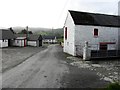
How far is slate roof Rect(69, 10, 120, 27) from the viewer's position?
2689 centimetres

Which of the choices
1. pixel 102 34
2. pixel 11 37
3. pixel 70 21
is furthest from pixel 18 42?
pixel 102 34

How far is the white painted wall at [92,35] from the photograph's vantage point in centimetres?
2633

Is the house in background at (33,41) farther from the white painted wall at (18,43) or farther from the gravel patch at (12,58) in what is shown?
the gravel patch at (12,58)

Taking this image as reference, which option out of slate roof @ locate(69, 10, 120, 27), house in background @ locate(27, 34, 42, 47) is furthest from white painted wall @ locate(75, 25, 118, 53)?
house in background @ locate(27, 34, 42, 47)

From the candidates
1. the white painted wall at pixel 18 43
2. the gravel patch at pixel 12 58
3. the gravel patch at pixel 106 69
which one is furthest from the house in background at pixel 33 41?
the gravel patch at pixel 106 69

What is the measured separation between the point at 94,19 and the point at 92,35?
11.2 feet

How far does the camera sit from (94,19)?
28672 millimetres

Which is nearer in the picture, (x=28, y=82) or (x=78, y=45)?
(x=28, y=82)

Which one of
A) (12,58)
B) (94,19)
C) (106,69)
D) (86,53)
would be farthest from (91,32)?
(12,58)

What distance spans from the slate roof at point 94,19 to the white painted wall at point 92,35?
74cm

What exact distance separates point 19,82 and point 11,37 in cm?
4219

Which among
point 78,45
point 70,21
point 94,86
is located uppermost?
point 70,21

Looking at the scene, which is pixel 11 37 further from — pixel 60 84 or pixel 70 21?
pixel 60 84

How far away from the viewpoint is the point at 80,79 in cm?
1175
